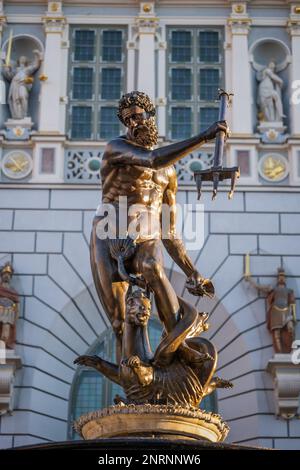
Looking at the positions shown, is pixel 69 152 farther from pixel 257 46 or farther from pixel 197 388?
pixel 197 388

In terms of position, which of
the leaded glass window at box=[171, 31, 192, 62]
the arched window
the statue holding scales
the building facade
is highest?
the leaded glass window at box=[171, 31, 192, 62]

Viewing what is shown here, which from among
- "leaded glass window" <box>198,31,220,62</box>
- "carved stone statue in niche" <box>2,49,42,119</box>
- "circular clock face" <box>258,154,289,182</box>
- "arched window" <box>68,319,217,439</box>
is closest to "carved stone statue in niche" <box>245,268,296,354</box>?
"arched window" <box>68,319,217,439</box>

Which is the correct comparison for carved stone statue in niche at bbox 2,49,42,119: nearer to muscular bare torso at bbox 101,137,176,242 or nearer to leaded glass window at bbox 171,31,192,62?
leaded glass window at bbox 171,31,192,62

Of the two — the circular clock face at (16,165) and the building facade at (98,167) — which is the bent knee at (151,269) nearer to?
the building facade at (98,167)

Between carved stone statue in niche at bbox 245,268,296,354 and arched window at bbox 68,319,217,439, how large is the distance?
1.75 meters

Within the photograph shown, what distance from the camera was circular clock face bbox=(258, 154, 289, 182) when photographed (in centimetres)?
1862

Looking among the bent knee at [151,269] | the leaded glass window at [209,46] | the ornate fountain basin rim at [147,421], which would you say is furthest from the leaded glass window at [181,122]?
the ornate fountain basin rim at [147,421]

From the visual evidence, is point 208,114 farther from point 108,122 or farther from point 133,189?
point 133,189

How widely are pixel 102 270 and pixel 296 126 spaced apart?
34.0 ft

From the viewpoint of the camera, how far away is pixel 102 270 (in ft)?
30.5

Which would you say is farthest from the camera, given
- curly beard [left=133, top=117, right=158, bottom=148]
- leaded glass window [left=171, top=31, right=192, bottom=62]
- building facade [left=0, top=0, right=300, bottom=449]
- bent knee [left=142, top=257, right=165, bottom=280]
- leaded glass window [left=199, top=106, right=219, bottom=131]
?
leaded glass window [left=171, top=31, right=192, bottom=62]

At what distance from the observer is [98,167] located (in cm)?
1877

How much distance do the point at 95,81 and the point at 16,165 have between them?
2.51 meters

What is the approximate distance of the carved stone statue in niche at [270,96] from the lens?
1906 centimetres
